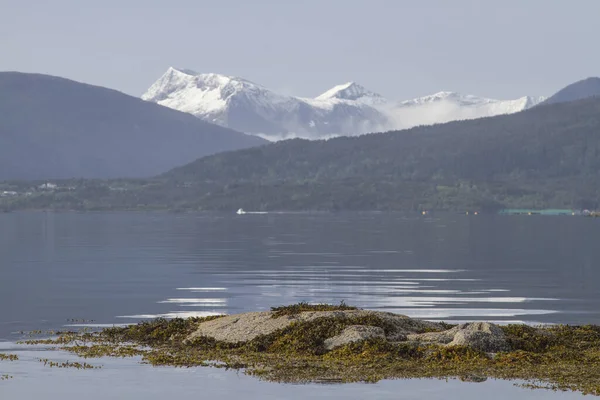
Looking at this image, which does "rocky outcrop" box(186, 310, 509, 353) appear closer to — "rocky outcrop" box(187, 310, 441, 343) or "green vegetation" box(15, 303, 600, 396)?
"rocky outcrop" box(187, 310, 441, 343)

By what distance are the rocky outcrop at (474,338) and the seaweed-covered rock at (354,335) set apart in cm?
143

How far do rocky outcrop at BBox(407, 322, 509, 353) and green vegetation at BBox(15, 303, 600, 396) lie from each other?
479 mm

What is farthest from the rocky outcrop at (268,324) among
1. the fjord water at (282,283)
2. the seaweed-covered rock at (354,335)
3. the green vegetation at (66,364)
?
the green vegetation at (66,364)

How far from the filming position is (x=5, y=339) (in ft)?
160

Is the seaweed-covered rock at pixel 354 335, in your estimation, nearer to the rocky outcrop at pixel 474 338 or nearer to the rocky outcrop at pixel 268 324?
the rocky outcrop at pixel 268 324

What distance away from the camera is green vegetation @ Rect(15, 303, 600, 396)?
38.2 meters

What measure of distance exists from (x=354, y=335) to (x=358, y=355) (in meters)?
1.79

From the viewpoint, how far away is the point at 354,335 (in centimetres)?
4297

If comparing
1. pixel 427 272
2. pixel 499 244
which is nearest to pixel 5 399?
pixel 427 272

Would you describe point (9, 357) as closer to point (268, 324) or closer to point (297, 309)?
point (268, 324)

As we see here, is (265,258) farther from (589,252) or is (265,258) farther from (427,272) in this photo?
(589,252)

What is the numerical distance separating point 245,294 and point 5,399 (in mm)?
39383

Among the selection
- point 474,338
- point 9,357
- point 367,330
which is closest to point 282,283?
point 367,330

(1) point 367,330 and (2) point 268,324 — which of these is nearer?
(1) point 367,330
